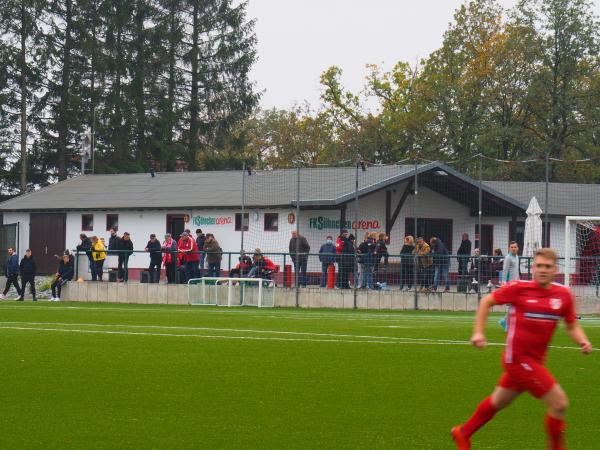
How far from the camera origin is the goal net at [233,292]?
35062 mm

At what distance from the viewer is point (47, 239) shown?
54.2m

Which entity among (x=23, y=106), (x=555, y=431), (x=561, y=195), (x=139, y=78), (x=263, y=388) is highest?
(x=139, y=78)

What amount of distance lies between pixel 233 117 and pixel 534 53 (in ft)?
62.0

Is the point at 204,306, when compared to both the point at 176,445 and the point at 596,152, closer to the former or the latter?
the point at 176,445

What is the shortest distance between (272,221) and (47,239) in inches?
569

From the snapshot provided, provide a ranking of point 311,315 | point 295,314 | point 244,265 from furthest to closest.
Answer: point 244,265, point 295,314, point 311,315

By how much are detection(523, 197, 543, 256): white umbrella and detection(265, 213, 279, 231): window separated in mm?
11883

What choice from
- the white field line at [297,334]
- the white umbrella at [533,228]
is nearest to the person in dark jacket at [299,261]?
the white umbrella at [533,228]

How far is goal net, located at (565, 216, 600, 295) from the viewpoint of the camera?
3222cm

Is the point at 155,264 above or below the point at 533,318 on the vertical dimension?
above

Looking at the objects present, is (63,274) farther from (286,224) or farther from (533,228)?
(533,228)

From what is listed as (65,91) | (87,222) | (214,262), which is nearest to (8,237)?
(87,222)

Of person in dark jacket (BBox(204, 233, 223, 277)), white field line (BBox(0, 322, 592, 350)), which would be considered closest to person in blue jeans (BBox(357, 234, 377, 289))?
person in dark jacket (BBox(204, 233, 223, 277))

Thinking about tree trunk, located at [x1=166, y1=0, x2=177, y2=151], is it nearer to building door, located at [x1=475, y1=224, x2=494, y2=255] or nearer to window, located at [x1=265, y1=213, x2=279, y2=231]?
building door, located at [x1=475, y1=224, x2=494, y2=255]
